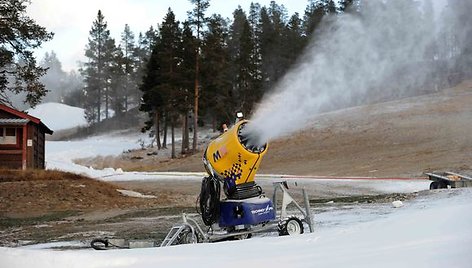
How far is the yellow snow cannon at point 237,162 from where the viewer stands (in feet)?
25.6

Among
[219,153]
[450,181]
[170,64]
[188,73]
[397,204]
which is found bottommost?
[397,204]

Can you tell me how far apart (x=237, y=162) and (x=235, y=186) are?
36 cm

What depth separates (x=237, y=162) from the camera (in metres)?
7.87

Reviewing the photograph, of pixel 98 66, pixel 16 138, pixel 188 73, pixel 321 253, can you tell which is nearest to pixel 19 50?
pixel 16 138

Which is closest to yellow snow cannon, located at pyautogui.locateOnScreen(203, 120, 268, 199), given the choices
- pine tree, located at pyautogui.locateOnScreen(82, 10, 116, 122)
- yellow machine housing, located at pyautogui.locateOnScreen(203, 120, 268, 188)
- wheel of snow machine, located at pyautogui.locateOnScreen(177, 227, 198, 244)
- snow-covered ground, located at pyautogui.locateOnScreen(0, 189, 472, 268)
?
yellow machine housing, located at pyautogui.locateOnScreen(203, 120, 268, 188)

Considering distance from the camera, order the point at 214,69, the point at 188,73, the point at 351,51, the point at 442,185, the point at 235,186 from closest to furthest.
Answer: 1. the point at 235,186
2. the point at 351,51
3. the point at 442,185
4. the point at 214,69
5. the point at 188,73

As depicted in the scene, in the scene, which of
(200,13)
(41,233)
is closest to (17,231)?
(41,233)

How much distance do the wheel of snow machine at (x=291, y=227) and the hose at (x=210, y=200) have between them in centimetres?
97

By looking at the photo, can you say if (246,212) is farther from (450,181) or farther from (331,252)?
(450,181)

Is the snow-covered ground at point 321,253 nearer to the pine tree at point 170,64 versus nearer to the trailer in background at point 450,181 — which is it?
the trailer in background at point 450,181

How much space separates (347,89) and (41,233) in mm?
8553

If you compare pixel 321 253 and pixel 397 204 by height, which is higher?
pixel 321 253

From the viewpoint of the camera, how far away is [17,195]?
2019 cm

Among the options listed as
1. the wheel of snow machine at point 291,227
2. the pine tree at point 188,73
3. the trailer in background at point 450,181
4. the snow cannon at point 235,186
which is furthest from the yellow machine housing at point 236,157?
the pine tree at point 188,73
